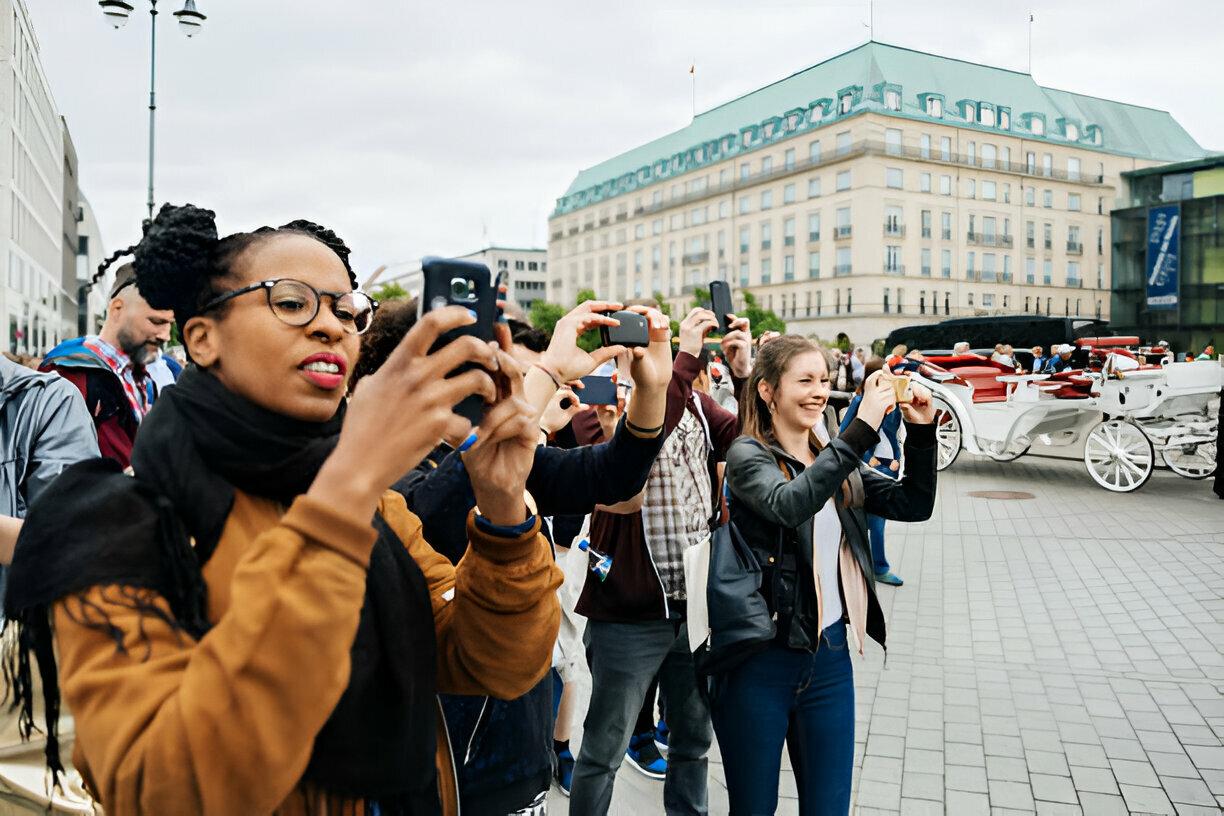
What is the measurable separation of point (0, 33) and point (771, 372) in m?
43.0

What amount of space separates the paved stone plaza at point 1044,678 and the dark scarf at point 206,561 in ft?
10.2

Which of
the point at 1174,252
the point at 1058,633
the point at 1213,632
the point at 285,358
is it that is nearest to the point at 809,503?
the point at 285,358

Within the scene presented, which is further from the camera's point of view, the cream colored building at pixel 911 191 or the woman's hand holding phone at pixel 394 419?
the cream colored building at pixel 911 191

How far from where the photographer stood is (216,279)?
58.5 inches

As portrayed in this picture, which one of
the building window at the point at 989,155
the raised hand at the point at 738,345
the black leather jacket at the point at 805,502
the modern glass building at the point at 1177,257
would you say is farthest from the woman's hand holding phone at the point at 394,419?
the building window at the point at 989,155

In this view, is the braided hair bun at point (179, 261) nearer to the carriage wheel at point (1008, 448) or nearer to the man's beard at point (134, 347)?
the man's beard at point (134, 347)

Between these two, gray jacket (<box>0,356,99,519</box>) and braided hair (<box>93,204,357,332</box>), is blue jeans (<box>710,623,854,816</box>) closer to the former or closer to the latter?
braided hair (<box>93,204,357,332</box>)

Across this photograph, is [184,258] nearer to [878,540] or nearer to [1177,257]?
[878,540]

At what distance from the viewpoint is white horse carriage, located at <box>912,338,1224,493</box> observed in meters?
13.1

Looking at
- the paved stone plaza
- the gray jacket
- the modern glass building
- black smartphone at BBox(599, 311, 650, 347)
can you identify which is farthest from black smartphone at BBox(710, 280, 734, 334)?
the modern glass building

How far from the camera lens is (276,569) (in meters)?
1.10

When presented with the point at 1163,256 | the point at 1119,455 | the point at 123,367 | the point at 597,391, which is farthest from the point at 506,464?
the point at 1163,256

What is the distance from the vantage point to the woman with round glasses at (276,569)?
1109 millimetres

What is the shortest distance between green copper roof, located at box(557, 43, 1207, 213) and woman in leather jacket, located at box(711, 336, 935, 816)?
74879 mm
